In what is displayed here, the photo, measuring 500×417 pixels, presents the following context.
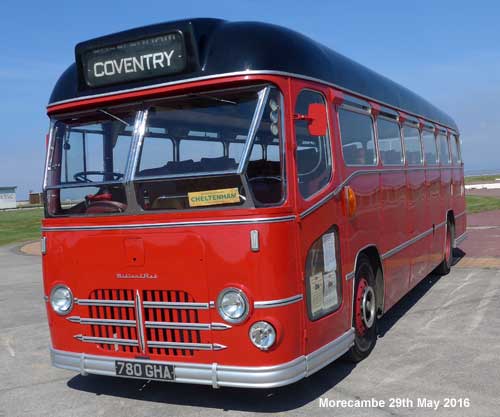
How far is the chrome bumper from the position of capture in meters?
4.41

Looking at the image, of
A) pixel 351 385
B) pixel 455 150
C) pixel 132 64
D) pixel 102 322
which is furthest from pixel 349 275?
pixel 455 150

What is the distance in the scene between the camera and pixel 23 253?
18.9 metres

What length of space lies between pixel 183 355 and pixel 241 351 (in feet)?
1.67

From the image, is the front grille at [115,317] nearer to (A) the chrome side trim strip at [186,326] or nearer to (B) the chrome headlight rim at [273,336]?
(A) the chrome side trim strip at [186,326]

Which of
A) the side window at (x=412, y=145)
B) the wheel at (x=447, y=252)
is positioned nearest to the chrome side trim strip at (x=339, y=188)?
the side window at (x=412, y=145)

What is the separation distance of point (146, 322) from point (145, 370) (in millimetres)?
368

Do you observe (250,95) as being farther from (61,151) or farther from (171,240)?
(61,151)

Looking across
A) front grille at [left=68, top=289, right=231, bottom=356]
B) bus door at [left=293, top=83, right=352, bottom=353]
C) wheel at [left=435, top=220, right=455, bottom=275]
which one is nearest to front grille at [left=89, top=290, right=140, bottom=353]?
front grille at [left=68, top=289, right=231, bottom=356]

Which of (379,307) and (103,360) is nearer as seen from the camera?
(103,360)

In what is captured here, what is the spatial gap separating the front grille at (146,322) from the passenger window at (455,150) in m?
8.38

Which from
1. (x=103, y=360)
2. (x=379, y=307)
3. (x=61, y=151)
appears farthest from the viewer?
(x=379, y=307)

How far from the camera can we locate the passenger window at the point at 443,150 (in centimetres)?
1045

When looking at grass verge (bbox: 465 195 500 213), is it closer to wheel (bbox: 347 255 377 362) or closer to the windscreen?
wheel (bbox: 347 255 377 362)

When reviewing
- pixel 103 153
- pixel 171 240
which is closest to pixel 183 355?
pixel 171 240
